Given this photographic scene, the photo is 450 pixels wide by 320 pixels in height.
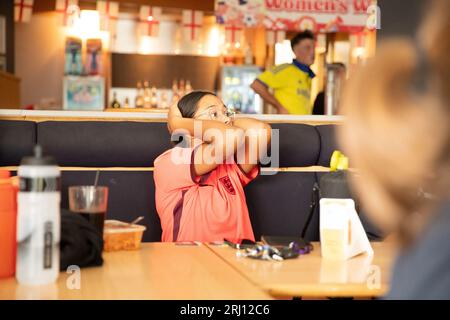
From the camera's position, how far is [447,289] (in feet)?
2.44

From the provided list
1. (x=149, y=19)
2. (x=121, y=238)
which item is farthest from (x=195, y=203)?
(x=149, y=19)

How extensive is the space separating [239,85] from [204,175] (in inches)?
245

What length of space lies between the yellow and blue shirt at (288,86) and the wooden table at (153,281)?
3.95 meters

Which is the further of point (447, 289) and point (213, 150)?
point (213, 150)

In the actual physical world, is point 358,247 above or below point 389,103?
below

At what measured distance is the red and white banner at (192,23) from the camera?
27.3 feet

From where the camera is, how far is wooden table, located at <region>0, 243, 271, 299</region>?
4.28 ft

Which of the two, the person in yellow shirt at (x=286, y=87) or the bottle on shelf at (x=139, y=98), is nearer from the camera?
the person in yellow shirt at (x=286, y=87)

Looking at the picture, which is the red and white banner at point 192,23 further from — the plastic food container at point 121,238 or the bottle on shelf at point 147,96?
the plastic food container at point 121,238

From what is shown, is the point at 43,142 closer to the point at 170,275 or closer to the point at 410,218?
the point at 170,275

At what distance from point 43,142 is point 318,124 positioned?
135cm

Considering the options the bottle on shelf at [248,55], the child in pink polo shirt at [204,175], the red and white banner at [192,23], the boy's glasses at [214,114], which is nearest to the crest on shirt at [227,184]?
the child in pink polo shirt at [204,175]

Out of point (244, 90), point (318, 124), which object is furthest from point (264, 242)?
point (244, 90)

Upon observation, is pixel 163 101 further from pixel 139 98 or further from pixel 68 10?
pixel 68 10
